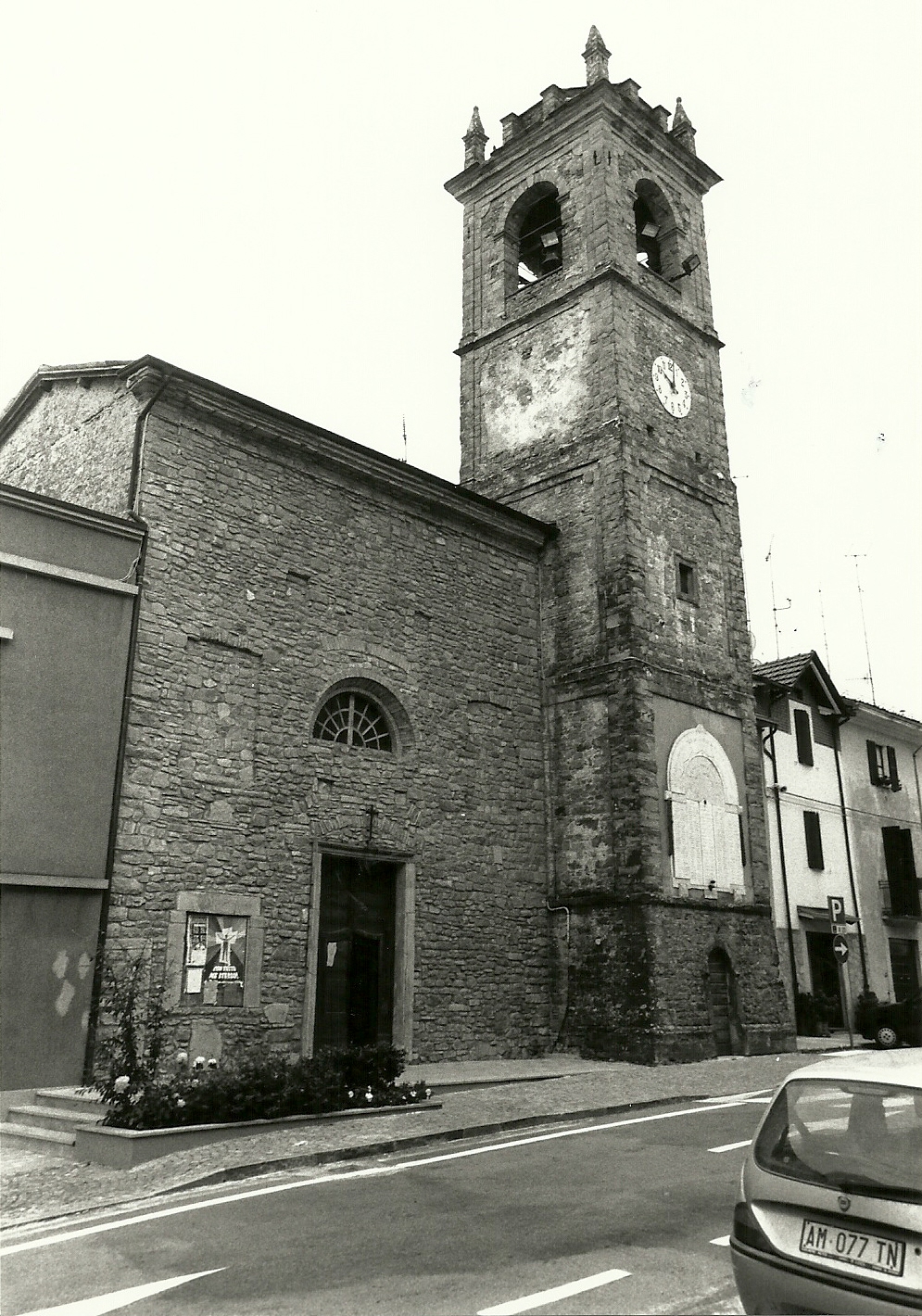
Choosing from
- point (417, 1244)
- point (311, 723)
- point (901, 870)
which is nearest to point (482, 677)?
point (311, 723)

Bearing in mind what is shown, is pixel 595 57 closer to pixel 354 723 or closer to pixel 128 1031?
pixel 354 723

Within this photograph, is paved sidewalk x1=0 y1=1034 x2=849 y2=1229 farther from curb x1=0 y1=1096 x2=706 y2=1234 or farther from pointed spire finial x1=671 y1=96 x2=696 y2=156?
pointed spire finial x1=671 y1=96 x2=696 y2=156

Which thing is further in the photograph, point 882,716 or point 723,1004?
point 882,716

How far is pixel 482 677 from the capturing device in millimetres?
16031

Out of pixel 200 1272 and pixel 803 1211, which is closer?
pixel 803 1211

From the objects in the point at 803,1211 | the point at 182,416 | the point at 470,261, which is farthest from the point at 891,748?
the point at 803,1211

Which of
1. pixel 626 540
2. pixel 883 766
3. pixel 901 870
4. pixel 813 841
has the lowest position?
pixel 901 870

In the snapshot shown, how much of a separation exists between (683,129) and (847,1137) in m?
22.4

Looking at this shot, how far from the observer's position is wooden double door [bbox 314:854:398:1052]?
12953mm

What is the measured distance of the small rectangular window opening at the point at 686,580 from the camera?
1766 cm

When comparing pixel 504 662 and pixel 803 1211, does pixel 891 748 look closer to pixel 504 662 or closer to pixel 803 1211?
pixel 504 662

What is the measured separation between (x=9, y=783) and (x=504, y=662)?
8.20m

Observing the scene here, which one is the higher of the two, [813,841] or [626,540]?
[626,540]

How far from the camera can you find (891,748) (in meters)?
26.9
